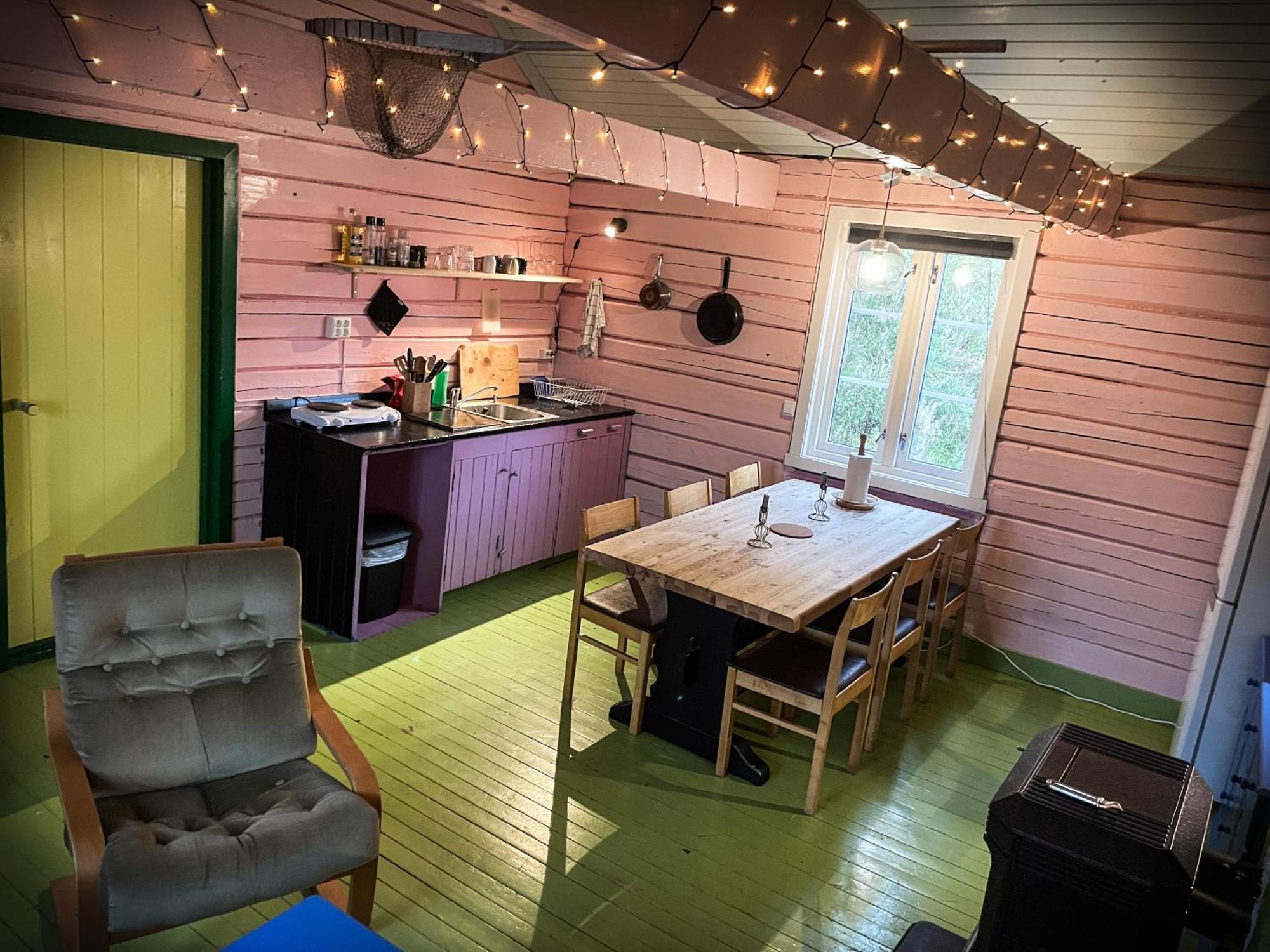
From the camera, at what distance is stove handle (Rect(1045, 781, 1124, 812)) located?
1.76m

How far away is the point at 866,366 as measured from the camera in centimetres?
530

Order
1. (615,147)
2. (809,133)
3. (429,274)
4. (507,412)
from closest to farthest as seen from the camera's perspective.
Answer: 1. (809,133)
2. (615,147)
3. (429,274)
4. (507,412)

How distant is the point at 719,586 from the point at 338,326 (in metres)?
2.41

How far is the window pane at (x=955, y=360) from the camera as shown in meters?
4.91

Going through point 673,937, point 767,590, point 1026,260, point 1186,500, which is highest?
point 1026,260

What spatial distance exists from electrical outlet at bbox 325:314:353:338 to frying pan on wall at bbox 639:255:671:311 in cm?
178

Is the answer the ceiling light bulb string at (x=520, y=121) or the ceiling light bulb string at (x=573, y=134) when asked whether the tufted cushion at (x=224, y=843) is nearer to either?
the ceiling light bulb string at (x=520, y=121)

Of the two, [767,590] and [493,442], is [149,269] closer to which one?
[493,442]

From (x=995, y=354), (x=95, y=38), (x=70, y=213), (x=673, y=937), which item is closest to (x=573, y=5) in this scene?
(x=95, y=38)

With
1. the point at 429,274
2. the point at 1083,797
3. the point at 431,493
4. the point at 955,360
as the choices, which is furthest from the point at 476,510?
the point at 1083,797

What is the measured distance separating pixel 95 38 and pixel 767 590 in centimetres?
274

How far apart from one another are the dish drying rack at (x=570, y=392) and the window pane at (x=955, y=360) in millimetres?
1902

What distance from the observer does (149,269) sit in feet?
12.9

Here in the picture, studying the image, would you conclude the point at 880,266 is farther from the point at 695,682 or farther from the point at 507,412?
the point at 507,412
